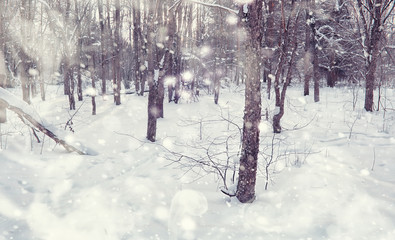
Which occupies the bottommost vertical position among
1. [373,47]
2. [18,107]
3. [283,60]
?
[18,107]

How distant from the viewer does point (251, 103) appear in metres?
3.36

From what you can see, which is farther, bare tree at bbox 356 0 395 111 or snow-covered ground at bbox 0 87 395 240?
bare tree at bbox 356 0 395 111

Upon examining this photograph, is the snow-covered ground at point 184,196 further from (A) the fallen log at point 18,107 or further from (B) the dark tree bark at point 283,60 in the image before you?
(B) the dark tree bark at point 283,60

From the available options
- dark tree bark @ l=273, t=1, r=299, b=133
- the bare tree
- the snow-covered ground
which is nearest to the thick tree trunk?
the bare tree

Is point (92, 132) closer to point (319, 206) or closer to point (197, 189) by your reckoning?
point (197, 189)

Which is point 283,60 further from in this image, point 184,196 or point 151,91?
point 184,196

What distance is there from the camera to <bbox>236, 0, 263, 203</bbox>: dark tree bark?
3.20m

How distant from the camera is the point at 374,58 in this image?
33.2 feet

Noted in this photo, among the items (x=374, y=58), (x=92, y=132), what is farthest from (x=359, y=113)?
(x=92, y=132)

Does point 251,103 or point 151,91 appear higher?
point 151,91

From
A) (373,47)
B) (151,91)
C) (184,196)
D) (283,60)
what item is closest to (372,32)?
(373,47)

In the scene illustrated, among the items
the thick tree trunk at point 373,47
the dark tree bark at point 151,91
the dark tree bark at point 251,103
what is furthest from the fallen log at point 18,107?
the thick tree trunk at point 373,47

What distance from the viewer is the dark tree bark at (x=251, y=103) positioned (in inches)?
126

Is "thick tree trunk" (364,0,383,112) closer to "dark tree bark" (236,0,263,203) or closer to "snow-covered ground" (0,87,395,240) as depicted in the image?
"snow-covered ground" (0,87,395,240)
